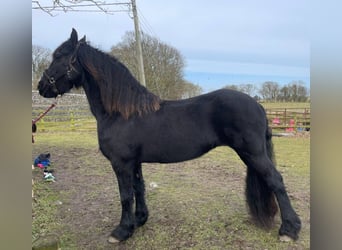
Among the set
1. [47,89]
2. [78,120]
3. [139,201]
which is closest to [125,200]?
[139,201]

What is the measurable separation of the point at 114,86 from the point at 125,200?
1.10 metres

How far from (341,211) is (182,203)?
294cm

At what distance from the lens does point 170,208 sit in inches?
137

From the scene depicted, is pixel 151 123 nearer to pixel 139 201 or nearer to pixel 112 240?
pixel 139 201

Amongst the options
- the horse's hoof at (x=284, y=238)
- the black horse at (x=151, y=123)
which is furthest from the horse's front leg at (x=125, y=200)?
the horse's hoof at (x=284, y=238)

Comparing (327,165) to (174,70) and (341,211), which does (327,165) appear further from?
(174,70)

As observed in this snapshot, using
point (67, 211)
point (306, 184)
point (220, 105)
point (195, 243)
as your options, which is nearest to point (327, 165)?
point (220, 105)

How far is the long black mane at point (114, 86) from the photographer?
2.76 metres

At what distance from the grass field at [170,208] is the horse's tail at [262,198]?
116 mm

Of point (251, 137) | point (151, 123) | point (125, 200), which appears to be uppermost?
point (151, 123)

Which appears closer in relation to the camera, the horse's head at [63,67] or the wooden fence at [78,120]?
the horse's head at [63,67]

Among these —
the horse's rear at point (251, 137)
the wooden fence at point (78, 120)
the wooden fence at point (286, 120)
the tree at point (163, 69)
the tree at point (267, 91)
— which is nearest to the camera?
the horse's rear at point (251, 137)

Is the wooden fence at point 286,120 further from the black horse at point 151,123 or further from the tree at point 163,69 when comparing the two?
the black horse at point 151,123

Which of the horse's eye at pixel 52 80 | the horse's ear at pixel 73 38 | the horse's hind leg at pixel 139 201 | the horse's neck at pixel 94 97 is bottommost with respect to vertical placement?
the horse's hind leg at pixel 139 201
